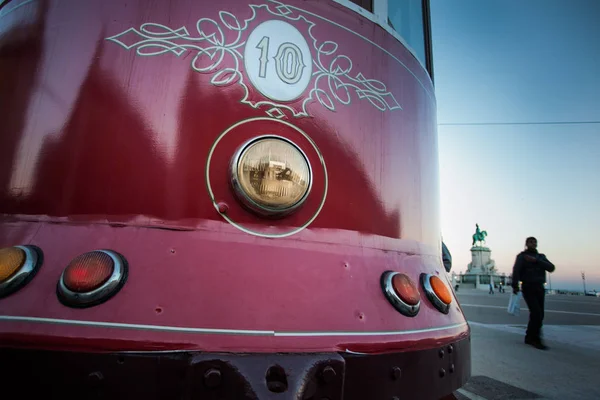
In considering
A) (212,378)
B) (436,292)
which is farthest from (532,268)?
(212,378)

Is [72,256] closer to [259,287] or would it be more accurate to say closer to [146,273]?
[146,273]

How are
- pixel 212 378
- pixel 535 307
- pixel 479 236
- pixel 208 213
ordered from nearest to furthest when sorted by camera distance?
pixel 212 378 < pixel 208 213 < pixel 535 307 < pixel 479 236

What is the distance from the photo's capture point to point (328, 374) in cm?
111

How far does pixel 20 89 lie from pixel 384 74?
1636mm

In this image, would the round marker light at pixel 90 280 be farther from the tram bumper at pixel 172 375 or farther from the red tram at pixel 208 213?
the tram bumper at pixel 172 375

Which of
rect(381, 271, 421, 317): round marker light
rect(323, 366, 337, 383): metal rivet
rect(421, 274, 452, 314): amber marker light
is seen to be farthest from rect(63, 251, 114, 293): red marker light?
rect(421, 274, 452, 314): amber marker light

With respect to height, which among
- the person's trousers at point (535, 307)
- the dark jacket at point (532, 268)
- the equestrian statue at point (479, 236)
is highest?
the equestrian statue at point (479, 236)

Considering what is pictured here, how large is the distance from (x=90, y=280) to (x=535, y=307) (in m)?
5.30

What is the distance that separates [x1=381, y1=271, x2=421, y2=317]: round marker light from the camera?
146cm

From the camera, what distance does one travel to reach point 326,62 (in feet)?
5.75

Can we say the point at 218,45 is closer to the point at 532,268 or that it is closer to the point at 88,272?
the point at 88,272

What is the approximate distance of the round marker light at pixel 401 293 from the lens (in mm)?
1464

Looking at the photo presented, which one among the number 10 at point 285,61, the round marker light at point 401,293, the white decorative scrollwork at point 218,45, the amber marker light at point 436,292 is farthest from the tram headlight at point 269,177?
the amber marker light at point 436,292

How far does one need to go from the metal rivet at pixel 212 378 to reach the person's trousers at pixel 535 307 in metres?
4.99
